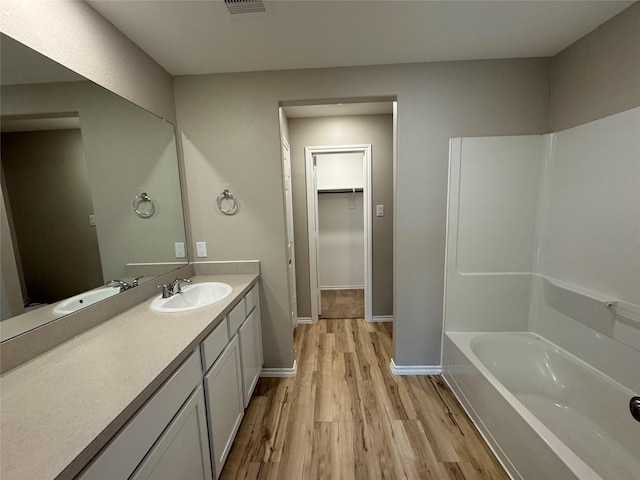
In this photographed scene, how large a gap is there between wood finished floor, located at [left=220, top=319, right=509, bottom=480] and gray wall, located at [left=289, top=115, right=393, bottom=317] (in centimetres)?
105

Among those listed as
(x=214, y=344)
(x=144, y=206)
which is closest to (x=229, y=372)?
(x=214, y=344)

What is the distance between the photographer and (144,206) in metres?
1.64

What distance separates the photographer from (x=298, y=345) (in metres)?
2.64

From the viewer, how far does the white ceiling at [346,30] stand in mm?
1310

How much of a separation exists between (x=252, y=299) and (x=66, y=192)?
118 cm


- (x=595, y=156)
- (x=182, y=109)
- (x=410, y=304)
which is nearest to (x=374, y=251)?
(x=410, y=304)

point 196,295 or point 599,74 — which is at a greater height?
point 599,74

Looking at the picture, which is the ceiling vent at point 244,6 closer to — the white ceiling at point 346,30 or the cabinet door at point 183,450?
the white ceiling at point 346,30

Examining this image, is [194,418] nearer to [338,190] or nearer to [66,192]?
[66,192]

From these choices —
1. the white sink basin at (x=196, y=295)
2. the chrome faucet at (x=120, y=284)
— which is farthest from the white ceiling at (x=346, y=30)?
the white sink basin at (x=196, y=295)

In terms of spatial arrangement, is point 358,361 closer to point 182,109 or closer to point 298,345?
point 298,345

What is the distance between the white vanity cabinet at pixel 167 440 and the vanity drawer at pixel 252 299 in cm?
64

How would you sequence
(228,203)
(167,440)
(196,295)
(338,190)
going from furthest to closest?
(338,190) < (228,203) < (196,295) < (167,440)

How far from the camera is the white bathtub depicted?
1.18 meters
